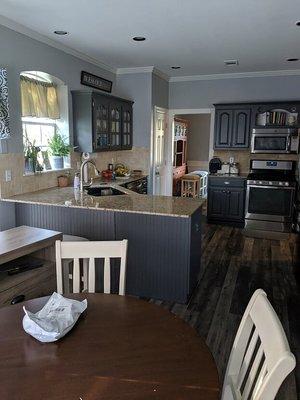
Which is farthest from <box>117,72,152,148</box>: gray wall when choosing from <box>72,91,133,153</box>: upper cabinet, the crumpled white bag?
the crumpled white bag

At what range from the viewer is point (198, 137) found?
31.0ft

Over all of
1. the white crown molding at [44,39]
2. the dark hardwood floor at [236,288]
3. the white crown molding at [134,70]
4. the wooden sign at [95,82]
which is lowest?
the dark hardwood floor at [236,288]

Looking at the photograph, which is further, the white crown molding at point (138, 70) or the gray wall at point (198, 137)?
the gray wall at point (198, 137)

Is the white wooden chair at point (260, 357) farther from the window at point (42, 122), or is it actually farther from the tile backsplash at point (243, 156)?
the tile backsplash at point (243, 156)

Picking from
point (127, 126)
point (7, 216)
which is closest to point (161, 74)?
point (127, 126)

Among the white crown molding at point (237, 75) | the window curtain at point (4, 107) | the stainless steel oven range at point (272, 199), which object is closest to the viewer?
the window curtain at point (4, 107)

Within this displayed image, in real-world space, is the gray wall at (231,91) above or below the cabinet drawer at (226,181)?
above

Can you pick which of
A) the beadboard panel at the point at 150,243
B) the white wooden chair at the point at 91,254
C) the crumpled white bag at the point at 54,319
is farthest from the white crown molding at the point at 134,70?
the crumpled white bag at the point at 54,319

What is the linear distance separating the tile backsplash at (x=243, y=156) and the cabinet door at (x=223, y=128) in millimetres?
349

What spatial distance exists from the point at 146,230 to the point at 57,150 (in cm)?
182

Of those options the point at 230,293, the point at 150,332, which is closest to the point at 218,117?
the point at 230,293

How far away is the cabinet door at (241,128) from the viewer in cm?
562

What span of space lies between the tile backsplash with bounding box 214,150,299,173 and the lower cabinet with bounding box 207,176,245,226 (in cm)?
64

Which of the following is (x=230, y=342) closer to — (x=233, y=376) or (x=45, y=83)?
(x=233, y=376)
